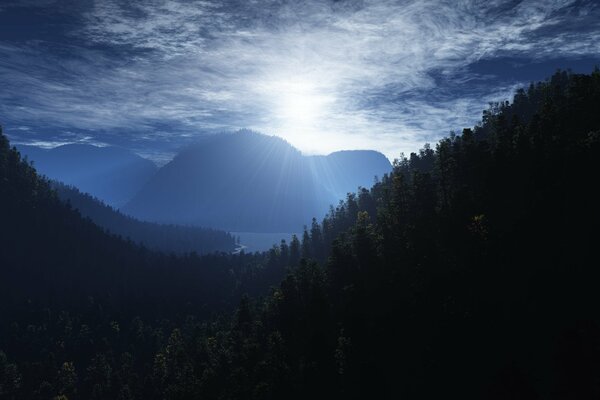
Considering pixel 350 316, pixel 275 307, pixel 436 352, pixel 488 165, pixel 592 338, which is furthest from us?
pixel 275 307

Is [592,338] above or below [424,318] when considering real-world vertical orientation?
above

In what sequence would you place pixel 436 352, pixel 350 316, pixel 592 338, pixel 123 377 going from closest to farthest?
1. pixel 592 338
2. pixel 436 352
3. pixel 350 316
4. pixel 123 377

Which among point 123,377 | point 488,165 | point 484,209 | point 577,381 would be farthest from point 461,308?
point 123,377

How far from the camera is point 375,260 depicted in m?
112

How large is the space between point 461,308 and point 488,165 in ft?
166

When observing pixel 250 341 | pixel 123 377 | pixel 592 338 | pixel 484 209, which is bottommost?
pixel 123 377

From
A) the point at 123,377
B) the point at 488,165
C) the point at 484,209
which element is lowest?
the point at 123,377

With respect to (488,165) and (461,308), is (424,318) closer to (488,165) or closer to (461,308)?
(461,308)

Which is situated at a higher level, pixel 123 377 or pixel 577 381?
pixel 577 381

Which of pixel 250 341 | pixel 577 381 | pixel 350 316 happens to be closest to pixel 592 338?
pixel 577 381

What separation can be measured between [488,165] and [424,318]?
5443 cm

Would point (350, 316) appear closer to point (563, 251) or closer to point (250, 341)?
point (250, 341)

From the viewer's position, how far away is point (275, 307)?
12875cm

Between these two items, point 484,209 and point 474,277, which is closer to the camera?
point 474,277
